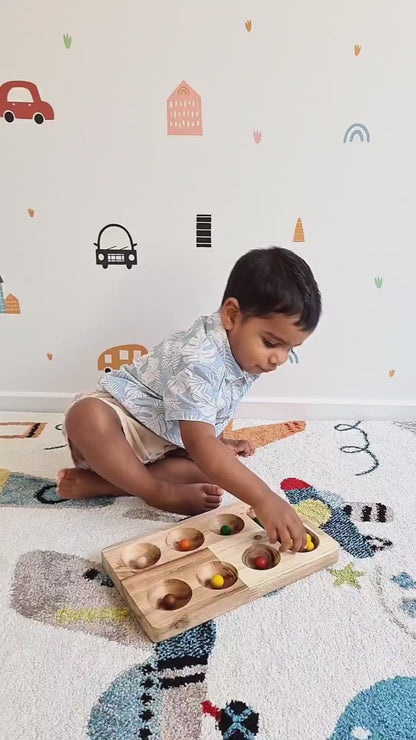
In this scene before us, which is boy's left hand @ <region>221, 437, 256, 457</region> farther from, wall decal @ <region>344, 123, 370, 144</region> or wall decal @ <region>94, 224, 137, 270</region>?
wall decal @ <region>344, 123, 370, 144</region>

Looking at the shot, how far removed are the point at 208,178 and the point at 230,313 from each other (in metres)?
0.36

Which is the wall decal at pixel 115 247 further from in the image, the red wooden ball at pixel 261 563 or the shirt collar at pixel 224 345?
the red wooden ball at pixel 261 563

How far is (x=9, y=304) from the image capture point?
1.10 metres

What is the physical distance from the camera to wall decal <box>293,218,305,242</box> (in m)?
1.04

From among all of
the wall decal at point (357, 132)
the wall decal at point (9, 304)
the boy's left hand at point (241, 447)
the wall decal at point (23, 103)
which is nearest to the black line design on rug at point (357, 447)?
the boy's left hand at point (241, 447)

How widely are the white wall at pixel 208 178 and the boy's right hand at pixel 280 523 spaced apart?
0.47m

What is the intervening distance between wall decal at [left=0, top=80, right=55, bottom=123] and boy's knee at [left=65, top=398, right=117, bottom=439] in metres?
0.53

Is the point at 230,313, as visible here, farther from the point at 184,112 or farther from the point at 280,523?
the point at 184,112

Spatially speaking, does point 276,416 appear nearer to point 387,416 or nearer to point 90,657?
point 387,416

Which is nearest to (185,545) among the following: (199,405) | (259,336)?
(199,405)

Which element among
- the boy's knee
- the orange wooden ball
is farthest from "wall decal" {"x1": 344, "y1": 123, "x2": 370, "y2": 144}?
the orange wooden ball

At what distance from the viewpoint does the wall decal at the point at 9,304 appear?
1.09 m

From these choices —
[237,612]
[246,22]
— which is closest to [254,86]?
[246,22]

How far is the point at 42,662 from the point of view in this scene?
0.56 meters
